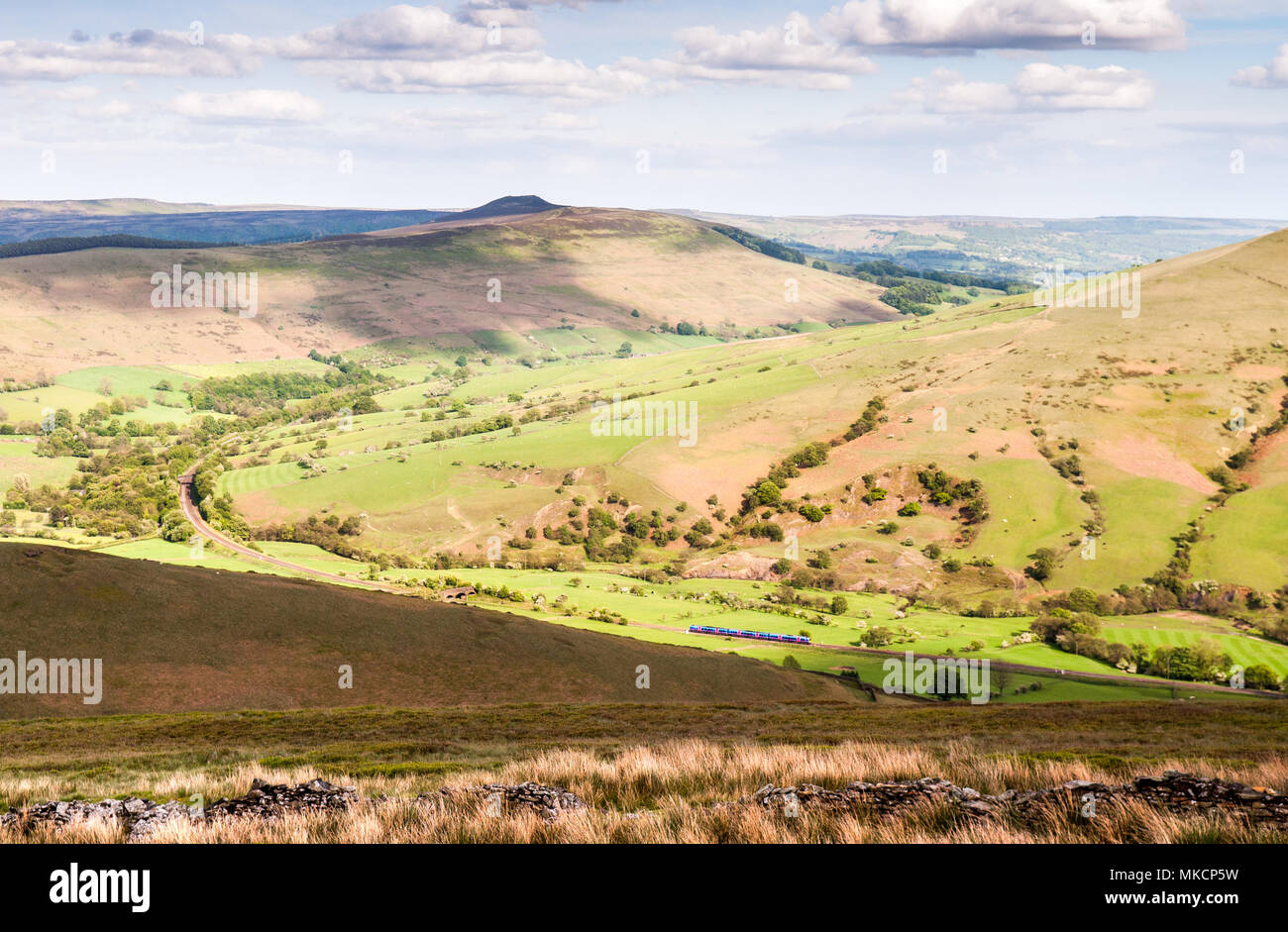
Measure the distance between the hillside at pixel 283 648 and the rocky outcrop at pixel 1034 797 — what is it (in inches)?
2142

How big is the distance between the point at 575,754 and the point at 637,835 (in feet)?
29.1

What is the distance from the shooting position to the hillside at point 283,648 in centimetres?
6031

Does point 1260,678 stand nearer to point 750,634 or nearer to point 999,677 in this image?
point 999,677

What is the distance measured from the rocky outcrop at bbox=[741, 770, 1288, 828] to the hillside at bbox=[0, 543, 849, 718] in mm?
54398

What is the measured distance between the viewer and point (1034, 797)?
38.0 feet

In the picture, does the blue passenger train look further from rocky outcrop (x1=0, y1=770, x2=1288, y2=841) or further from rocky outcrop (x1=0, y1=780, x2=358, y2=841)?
rocky outcrop (x1=0, y1=770, x2=1288, y2=841)

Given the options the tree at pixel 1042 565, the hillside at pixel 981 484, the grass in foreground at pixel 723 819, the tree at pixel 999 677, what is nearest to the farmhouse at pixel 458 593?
the hillside at pixel 981 484

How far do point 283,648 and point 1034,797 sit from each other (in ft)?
218

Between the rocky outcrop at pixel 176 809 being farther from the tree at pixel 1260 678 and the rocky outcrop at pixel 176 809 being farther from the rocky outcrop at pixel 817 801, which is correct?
the tree at pixel 1260 678

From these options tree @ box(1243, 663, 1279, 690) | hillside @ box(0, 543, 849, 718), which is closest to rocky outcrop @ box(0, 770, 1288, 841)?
hillside @ box(0, 543, 849, 718)

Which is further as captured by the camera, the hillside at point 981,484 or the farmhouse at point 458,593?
the hillside at point 981,484

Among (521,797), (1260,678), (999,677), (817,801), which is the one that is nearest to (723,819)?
(817,801)
